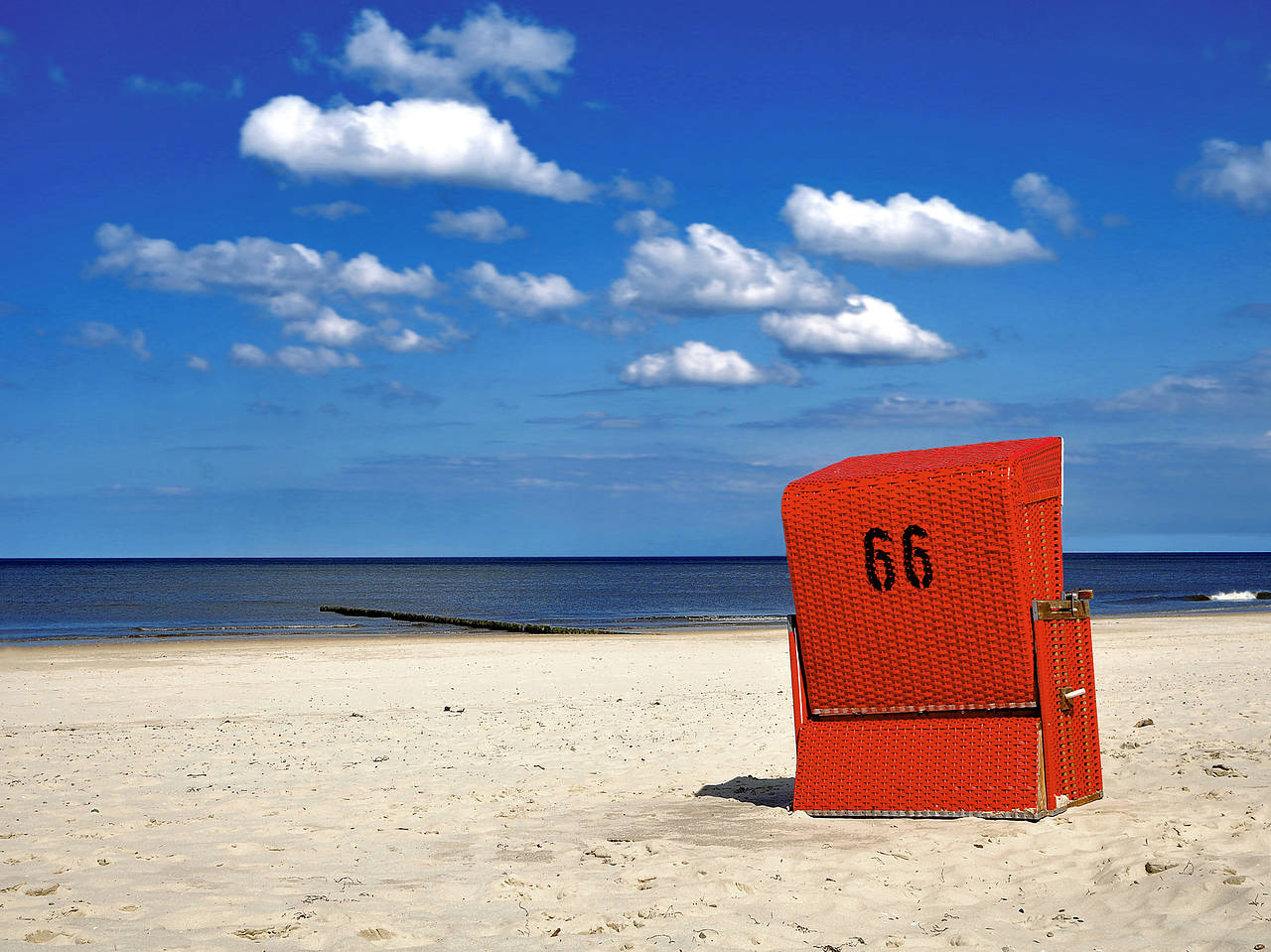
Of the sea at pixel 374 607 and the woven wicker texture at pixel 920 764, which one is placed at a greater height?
the woven wicker texture at pixel 920 764

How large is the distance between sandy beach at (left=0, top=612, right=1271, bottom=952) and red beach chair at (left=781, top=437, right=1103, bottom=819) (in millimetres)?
271


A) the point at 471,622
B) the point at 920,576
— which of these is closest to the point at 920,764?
the point at 920,576

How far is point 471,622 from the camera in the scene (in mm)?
39406

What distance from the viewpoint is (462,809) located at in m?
7.81

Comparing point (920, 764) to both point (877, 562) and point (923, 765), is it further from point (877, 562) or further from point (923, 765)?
point (877, 562)

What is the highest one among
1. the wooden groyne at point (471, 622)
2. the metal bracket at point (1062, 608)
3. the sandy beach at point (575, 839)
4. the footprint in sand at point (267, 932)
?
the metal bracket at point (1062, 608)

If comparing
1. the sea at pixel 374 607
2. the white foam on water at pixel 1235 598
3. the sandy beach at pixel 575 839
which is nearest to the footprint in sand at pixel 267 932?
the sandy beach at pixel 575 839

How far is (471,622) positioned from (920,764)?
33676mm

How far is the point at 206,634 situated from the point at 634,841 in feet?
106

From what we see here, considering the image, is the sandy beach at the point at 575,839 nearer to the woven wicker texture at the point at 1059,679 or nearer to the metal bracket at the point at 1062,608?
the woven wicker texture at the point at 1059,679

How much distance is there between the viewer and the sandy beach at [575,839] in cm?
497

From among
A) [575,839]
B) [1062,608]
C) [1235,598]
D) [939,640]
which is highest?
[1062,608]

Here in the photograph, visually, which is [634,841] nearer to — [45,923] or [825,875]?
[825,875]

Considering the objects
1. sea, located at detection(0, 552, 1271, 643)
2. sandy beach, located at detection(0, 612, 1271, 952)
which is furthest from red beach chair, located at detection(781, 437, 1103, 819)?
sea, located at detection(0, 552, 1271, 643)
